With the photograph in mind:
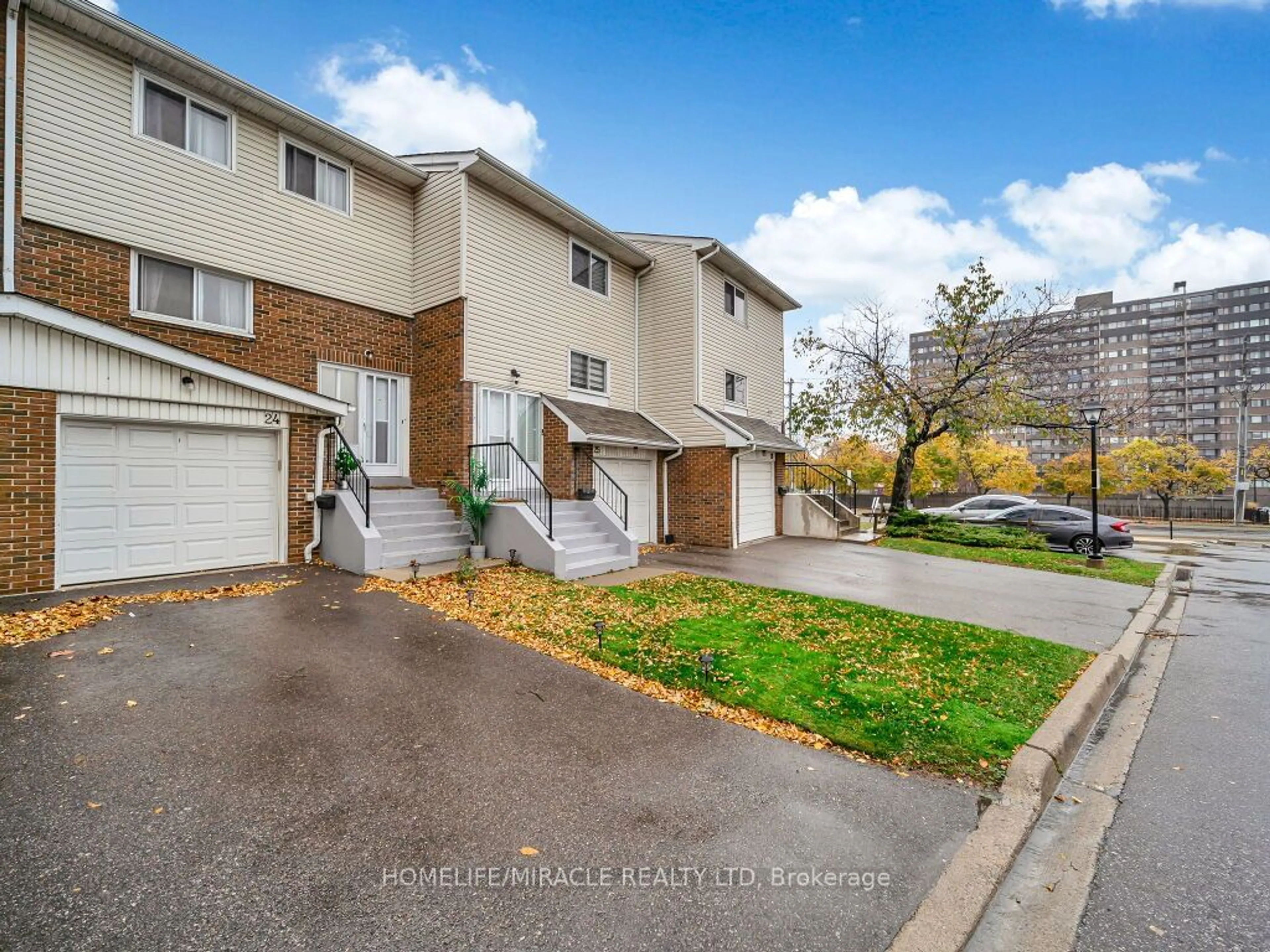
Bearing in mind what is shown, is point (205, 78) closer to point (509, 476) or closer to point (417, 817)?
point (509, 476)

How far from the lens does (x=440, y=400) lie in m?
11.0

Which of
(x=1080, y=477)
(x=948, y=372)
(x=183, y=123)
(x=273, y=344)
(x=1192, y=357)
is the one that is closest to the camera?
(x=183, y=123)

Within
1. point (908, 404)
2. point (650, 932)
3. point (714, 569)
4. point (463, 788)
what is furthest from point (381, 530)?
point (908, 404)

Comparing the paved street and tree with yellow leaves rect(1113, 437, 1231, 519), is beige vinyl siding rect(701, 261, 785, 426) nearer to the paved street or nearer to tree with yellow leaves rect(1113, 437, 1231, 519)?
the paved street

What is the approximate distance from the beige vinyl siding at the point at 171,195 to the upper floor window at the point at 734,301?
30.5ft

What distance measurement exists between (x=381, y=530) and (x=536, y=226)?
25.4ft

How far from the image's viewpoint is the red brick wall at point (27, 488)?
6.53 meters

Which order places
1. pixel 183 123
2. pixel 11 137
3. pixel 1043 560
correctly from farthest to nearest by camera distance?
pixel 1043 560 < pixel 183 123 < pixel 11 137

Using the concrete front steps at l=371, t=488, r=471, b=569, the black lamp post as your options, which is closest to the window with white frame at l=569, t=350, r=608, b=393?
the concrete front steps at l=371, t=488, r=471, b=569

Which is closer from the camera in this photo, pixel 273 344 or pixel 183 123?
pixel 183 123

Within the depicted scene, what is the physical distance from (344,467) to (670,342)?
9.13 m

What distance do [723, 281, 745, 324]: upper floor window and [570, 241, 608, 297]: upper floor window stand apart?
12.3ft

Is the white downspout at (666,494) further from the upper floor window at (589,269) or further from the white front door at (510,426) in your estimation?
the upper floor window at (589,269)

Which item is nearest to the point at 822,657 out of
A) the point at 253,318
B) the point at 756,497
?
the point at 253,318
